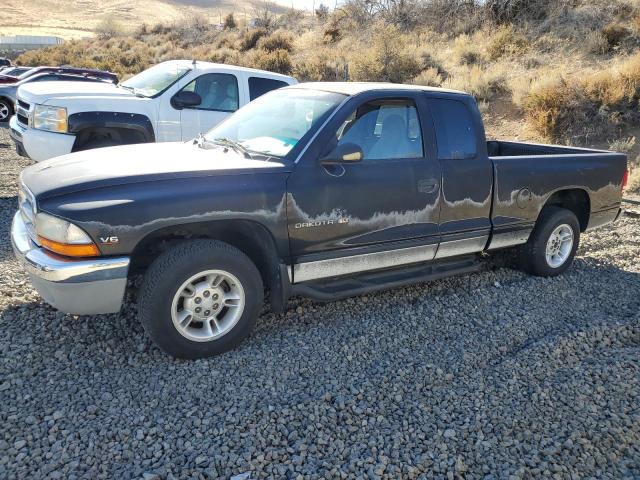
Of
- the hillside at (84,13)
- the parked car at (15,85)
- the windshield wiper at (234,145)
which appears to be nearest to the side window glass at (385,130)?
the windshield wiper at (234,145)

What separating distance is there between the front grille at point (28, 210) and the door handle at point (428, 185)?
9.51 feet

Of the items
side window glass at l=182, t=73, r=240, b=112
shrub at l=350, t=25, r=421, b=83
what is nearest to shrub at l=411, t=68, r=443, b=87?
shrub at l=350, t=25, r=421, b=83

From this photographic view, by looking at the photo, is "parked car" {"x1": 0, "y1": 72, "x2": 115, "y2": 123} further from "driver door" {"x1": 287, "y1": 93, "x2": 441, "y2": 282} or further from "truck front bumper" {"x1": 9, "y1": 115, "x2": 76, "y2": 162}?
"driver door" {"x1": 287, "y1": 93, "x2": 441, "y2": 282}

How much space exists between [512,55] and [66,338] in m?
18.4

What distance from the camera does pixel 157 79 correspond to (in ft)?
27.6

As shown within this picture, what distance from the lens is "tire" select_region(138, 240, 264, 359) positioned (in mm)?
3744

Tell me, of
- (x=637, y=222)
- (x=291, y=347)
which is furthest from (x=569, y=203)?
(x=291, y=347)

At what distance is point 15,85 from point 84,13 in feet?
312

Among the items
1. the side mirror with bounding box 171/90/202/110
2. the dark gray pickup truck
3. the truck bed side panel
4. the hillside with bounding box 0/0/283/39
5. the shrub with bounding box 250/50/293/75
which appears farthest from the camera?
the hillside with bounding box 0/0/283/39

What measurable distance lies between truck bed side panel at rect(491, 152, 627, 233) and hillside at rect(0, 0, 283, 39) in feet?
256

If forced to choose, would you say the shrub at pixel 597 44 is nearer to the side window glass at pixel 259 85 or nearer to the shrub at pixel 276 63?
the shrub at pixel 276 63

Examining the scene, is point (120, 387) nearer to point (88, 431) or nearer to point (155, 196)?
point (88, 431)

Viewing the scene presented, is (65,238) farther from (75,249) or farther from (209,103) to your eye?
(209,103)

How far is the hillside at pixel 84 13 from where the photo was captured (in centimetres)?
8094
